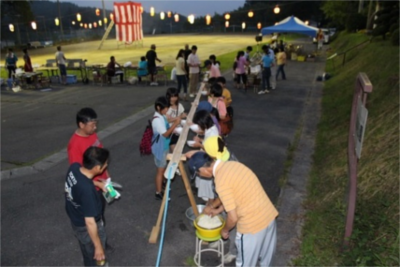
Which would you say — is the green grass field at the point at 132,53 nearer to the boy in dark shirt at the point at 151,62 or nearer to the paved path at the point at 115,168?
the boy in dark shirt at the point at 151,62

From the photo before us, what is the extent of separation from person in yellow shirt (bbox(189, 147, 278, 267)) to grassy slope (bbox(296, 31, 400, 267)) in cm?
145

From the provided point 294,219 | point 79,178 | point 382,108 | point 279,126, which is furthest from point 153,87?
point 79,178

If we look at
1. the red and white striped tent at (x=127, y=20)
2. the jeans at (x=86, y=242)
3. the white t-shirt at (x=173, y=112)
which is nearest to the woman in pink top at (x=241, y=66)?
the white t-shirt at (x=173, y=112)

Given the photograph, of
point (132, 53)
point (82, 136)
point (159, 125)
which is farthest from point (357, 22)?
point (82, 136)

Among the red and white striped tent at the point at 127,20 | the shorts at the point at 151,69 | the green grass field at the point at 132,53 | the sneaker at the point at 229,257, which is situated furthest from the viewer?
the red and white striped tent at the point at 127,20

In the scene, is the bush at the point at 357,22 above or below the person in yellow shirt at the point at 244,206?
above

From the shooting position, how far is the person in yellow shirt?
2922 millimetres

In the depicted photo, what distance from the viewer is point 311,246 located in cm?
448

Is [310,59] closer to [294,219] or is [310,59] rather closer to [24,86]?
[24,86]

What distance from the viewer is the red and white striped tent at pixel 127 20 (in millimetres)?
31625

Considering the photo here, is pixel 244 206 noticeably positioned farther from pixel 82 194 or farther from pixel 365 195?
pixel 365 195

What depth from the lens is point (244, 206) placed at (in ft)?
9.87

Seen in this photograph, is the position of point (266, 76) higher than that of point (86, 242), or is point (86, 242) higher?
point (266, 76)

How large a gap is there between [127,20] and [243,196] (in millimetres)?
33343
